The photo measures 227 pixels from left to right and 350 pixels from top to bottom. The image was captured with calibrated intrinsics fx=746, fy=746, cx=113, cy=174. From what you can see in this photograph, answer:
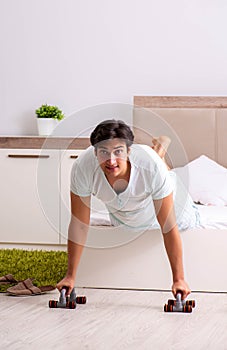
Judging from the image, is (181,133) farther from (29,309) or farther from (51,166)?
(29,309)

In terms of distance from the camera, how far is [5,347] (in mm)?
2551

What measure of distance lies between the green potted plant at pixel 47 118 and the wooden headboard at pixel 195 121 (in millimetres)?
536

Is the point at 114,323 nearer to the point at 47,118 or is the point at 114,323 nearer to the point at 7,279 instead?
the point at 7,279

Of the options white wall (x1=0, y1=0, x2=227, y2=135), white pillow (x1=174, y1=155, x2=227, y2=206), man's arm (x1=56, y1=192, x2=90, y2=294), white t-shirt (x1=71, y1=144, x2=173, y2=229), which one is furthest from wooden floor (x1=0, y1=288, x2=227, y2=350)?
white wall (x1=0, y1=0, x2=227, y2=135)

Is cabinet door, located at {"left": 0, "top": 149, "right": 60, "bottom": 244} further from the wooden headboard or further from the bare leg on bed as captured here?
the bare leg on bed

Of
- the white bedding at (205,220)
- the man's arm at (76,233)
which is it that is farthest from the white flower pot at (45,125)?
the man's arm at (76,233)

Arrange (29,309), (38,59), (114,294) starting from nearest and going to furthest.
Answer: (29,309) → (114,294) → (38,59)

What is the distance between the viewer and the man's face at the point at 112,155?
308 cm

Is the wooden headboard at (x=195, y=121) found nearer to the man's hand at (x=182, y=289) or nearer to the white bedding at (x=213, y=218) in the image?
the white bedding at (x=213, y=218)

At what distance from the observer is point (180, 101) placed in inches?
199

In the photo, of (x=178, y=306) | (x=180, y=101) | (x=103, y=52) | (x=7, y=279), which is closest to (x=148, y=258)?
(x=178, y=306)

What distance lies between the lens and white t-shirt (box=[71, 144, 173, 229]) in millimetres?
3148

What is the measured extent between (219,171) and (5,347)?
95.0 inches

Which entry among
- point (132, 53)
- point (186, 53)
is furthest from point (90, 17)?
point (186, 53)
